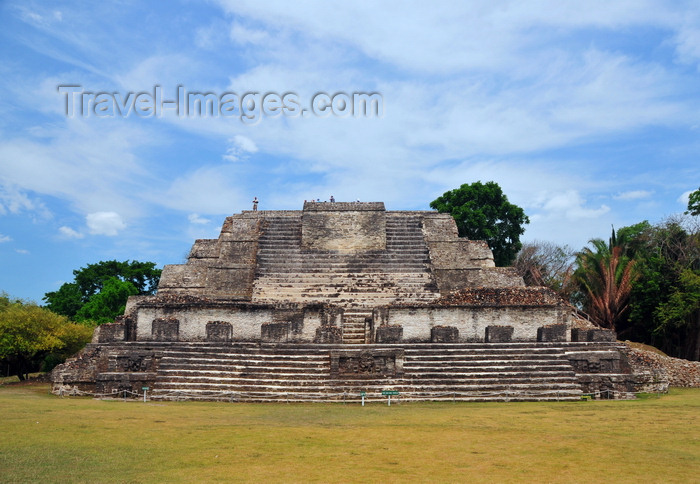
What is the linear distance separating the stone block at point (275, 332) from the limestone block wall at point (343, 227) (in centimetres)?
623

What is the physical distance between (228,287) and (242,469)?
1205 centimetres

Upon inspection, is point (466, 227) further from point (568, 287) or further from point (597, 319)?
point (597, 319)

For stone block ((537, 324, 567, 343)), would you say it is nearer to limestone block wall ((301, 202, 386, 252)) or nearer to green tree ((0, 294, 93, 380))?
limestone block wall ((301, 202, 386, 252))

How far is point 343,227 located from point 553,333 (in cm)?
849

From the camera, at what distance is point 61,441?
6.69 m

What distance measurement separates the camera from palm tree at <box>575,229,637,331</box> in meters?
22.5

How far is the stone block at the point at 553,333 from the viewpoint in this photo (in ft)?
43.1

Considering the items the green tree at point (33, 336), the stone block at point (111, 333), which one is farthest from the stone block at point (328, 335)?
the green tree at point (33, 336)

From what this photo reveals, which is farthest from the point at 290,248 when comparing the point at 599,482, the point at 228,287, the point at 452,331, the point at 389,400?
the point at 599,482

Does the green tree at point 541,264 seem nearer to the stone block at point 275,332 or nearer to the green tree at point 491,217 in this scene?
the green tree at point 491,217

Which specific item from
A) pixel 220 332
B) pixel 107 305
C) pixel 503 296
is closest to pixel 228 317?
pixel 220 332

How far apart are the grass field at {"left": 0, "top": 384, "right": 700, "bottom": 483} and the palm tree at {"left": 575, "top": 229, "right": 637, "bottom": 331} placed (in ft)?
42.9

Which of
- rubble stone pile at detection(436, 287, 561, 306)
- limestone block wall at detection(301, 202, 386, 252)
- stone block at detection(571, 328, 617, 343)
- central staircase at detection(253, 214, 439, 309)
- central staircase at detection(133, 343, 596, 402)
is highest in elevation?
limestone block wall at detection(301, 202, 386, 252)

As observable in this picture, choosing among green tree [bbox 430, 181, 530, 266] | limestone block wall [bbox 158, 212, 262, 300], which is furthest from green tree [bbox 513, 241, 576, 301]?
limestone block wall [bbox 158, 212, 262, 300]
